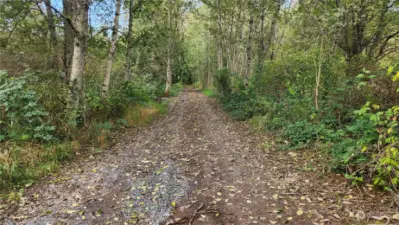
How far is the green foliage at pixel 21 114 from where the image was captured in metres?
5.55

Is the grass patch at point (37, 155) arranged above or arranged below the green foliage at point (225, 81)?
below

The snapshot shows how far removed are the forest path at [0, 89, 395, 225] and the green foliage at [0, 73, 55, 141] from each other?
1226mm

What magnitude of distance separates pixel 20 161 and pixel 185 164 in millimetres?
3492

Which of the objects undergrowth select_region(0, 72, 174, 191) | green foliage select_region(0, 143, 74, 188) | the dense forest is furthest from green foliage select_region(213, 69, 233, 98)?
green foliage select_region(0, 143, 74, 188)

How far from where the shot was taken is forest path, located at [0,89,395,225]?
11.4 ft

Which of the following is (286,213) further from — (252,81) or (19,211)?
(252,81)

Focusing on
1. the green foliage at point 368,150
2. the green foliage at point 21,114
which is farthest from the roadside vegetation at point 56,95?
the green foliage at point 368,150

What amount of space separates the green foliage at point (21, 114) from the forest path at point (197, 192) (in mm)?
1226

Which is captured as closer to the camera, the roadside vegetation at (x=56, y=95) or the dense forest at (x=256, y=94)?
the dense forest at (x=256, y=94)

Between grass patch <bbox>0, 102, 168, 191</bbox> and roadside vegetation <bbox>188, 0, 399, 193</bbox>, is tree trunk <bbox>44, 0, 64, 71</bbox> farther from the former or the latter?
roadside vegetation <bbox>188, 0, 399, 193</bbox>

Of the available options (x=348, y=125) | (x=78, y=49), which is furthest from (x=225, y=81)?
(x=348, y=125)

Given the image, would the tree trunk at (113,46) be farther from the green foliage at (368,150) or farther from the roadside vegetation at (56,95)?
the green foliage at (368,150)

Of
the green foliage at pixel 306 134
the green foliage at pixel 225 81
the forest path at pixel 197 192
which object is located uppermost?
the green foliage at pixel 225 81

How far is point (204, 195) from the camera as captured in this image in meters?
4.13
